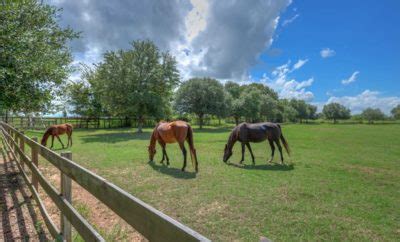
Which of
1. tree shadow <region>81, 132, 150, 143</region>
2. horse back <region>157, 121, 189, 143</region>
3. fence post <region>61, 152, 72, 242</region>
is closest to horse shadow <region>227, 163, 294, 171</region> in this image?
horse back <region>157, 121, 189, 143</region>

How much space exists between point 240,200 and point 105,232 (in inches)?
110

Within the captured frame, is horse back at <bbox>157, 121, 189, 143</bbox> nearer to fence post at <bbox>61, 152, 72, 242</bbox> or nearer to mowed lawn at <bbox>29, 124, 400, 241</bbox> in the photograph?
mowed lawn at <bbox>29, 124, 400, 241</bbox>

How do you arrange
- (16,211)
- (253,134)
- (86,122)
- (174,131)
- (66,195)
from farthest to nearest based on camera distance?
(86,122), (253,134), (174,131), (16,211), (66,195)

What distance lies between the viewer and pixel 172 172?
793 cm

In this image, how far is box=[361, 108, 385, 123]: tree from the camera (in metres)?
98.1

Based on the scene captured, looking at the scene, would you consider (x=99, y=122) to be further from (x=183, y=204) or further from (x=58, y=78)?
(x=183, y=204)

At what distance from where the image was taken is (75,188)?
612cm

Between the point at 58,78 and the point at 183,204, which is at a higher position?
the point at 58,78

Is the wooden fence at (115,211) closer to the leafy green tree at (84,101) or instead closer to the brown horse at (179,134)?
the brown horse at (179,134)

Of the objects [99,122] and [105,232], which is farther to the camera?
[99,122]

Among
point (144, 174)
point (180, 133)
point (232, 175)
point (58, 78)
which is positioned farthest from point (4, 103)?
point (232, 175)

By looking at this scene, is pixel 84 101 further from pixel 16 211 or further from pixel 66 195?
pixel 66 195

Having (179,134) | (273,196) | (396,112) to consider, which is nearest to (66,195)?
(273,196)

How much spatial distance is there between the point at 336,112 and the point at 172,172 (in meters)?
116
